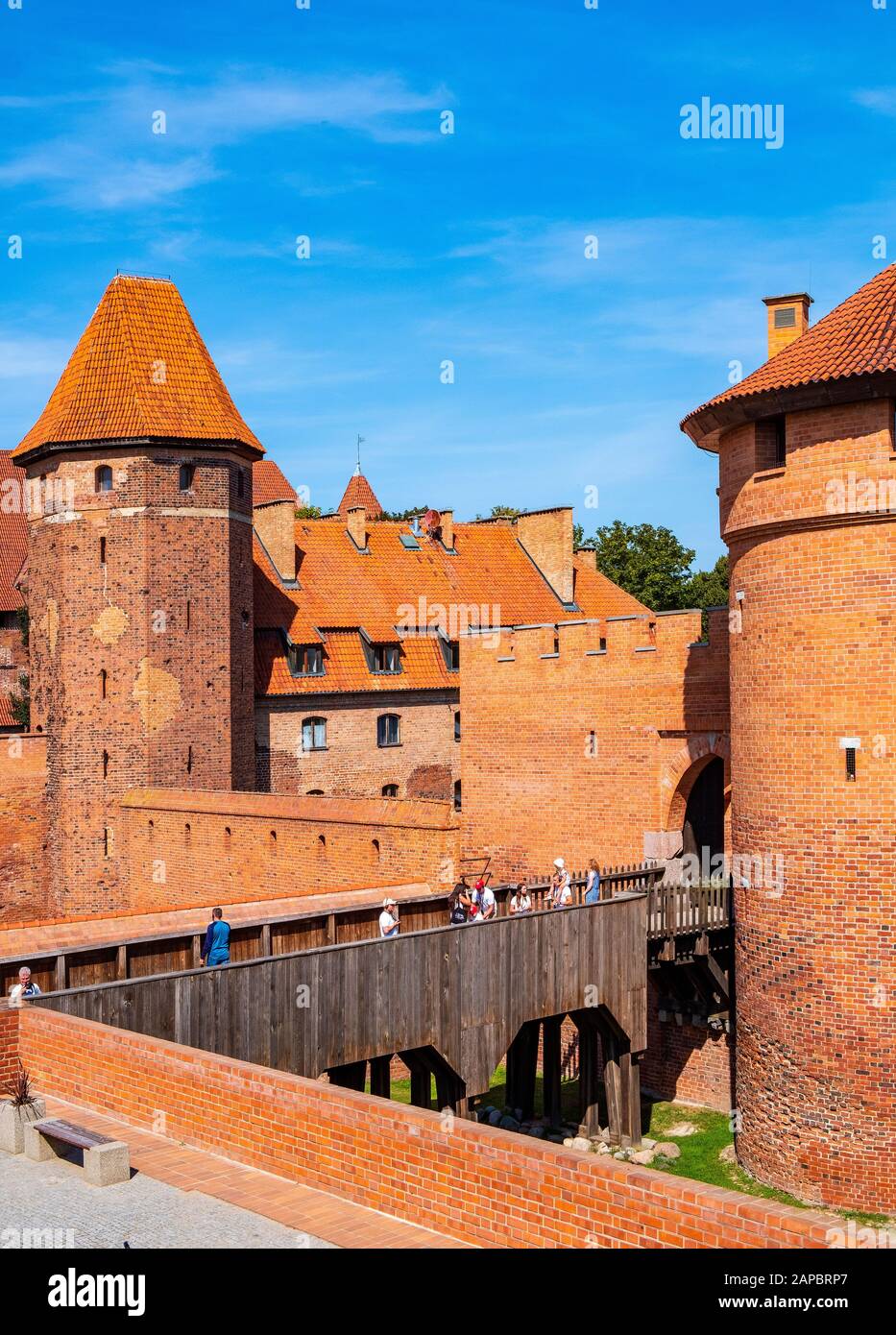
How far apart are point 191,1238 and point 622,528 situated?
2035 inches

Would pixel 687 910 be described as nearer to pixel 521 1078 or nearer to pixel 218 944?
pixel 521 1078

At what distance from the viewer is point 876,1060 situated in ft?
50.1

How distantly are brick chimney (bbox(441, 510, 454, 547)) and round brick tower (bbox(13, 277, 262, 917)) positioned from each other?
1044cm

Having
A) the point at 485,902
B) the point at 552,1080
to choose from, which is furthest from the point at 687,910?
the point at 485,902

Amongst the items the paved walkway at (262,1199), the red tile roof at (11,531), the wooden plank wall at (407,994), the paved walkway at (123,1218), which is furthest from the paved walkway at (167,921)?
the red tile roof at (11,531)

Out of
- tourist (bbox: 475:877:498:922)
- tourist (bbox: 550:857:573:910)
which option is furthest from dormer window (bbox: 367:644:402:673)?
tourist (bbox: 475:877:498:922)

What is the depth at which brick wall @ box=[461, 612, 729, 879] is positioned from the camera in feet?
69.9

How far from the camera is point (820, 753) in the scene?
15.9 metres

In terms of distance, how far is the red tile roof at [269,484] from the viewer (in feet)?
184

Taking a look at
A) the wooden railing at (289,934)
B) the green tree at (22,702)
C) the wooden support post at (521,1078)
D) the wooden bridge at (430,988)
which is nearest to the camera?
the wooden bridge at (430,988)

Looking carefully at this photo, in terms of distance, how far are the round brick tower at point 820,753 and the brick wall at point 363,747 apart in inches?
729

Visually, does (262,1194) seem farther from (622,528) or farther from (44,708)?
(622,528)

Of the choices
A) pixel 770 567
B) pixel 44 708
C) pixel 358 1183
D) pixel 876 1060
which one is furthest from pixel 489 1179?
pixel 44 708

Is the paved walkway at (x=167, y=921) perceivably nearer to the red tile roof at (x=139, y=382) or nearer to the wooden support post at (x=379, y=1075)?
the wooden support post at (x=379, y=1075)
